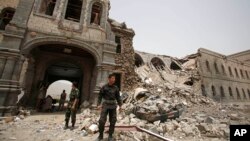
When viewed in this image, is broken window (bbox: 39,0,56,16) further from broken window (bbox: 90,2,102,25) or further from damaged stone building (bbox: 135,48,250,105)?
damaged stone building (bbox: 135,48,250,105)

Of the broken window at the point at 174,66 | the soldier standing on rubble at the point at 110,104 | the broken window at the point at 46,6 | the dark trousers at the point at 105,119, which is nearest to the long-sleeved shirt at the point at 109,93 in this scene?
the soldier standing on rubble at the point at 110,104

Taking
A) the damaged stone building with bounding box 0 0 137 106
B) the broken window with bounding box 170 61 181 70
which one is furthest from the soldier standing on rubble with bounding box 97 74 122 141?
the broken window with bounding box 170 61 181 70

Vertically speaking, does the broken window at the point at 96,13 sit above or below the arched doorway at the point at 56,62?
above

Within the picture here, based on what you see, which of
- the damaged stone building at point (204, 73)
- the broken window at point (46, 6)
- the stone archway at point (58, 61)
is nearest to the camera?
the broken window at point (46, 6)

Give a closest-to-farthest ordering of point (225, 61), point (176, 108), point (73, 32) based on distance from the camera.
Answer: point (176, 108) → point (73, 32) → point (225, 61)

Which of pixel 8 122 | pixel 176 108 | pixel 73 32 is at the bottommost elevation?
pixel 8 122

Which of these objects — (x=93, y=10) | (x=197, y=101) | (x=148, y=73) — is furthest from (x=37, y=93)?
(x=197, y=101)

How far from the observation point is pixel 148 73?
16.7 m

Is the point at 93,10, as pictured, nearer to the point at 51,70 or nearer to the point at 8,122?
the point at 51,70

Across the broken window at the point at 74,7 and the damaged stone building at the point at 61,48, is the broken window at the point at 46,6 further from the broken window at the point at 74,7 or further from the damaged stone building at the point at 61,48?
the broken window at the point at 74,7

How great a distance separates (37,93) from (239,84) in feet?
103

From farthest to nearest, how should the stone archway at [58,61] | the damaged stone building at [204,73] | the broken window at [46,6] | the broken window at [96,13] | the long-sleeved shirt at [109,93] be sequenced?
the damaged stone building at [204,73] < the broken window at [96,13] < the stone archway at [58,61] < the broken window at [46,6] < the long-sleeved shirt at [109,93]

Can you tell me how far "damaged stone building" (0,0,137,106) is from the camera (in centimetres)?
739

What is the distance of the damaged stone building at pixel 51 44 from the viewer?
7.39 m
